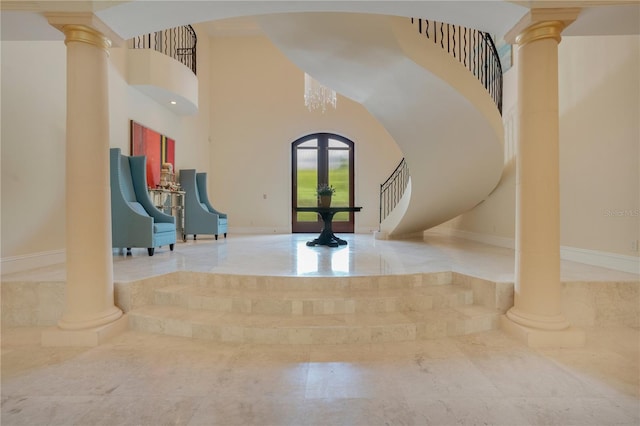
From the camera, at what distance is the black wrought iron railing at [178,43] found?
6.86 m

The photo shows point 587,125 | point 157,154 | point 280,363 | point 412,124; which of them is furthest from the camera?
point 157,154

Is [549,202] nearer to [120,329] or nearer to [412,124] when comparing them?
[412,124]

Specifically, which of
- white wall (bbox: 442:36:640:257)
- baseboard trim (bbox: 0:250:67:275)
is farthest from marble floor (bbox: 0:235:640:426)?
white wall (bbox: 442:36:640:257)

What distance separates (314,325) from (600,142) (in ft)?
13.8

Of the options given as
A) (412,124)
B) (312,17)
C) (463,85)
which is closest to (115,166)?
(312,17)

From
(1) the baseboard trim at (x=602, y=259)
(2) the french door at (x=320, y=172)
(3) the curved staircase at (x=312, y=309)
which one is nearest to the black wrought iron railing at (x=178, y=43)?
(2) the french door at (x=320, y=172)

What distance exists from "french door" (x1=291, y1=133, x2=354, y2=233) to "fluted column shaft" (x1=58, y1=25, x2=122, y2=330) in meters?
6.86

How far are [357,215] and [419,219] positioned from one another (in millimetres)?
2898

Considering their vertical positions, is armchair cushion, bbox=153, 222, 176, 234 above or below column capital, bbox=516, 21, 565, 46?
below

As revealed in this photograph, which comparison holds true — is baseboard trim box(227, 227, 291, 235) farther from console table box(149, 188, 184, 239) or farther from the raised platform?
the raised platform

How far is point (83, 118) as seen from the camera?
2568mm

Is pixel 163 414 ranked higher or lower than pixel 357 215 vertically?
lower

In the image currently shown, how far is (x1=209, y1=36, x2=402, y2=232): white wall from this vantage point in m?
9.30

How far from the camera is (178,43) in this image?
24.8 feet
